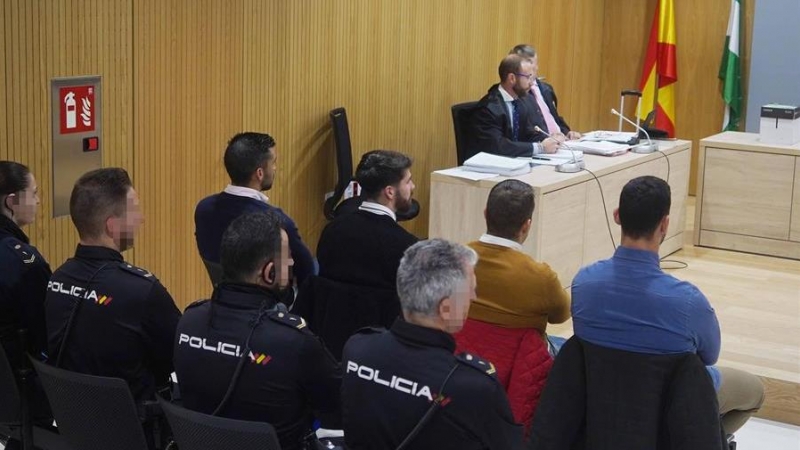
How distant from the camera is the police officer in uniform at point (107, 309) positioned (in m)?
3.53

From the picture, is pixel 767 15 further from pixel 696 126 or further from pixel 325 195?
pixel 325 195

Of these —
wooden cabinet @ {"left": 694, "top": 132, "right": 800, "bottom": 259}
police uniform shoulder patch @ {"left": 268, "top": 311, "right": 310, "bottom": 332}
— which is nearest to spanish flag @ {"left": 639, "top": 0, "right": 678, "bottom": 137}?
wooden cabinet @ {"left": 694, "top": 132, "right": 800, "bottom": 259}

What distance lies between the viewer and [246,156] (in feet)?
15.0

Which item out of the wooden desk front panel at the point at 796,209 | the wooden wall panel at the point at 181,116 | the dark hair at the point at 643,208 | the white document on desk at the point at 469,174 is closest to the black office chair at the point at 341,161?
the white document on desk at the point at 469,174

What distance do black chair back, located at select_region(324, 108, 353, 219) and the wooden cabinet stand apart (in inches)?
100

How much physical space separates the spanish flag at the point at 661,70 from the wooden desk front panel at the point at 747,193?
213cm

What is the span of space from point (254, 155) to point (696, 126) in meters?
6.40

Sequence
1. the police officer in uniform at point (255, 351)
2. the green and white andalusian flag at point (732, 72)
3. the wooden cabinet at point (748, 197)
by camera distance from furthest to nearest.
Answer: the green and white andalusian flag at point (732, 72) < the wooden cabinet at point (748, 197) < the police officer in uniform at point (255, 351)

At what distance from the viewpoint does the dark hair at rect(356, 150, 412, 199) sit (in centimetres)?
419

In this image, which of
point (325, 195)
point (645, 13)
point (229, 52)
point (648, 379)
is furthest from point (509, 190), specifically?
point (645, 13)

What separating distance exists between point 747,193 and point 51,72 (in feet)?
15.4

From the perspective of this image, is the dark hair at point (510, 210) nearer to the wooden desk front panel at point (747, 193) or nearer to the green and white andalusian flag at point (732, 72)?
the wooden desk front panel at point (747, 193)

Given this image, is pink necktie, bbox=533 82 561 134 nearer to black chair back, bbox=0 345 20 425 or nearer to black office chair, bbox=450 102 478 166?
black office chair, bbox=450 102 478 166

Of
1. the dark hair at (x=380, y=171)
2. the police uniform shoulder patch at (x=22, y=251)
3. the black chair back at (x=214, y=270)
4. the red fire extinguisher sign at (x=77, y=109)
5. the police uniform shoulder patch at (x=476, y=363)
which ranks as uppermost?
the red fire extinguisher sign at (x=77, y=109)
